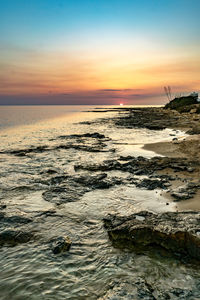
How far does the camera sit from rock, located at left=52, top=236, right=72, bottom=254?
572 cm

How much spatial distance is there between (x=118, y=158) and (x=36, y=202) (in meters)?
8.55

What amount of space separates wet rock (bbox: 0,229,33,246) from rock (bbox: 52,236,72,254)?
1.03 meters

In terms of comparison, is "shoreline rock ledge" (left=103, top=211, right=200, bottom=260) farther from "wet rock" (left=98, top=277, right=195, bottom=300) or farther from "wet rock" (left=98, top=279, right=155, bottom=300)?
"wet rock" (left=98, top=279, right=155, bottom=300)

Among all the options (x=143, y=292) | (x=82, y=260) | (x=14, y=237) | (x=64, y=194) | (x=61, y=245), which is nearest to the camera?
(x=143, y=292)

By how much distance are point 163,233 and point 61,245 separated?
2776mm

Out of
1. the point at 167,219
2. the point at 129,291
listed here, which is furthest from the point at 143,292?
the point at 167,219

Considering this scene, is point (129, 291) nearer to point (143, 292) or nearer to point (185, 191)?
point (143, 292)

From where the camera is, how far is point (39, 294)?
454 cm

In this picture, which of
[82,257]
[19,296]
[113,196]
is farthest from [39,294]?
[113,196]

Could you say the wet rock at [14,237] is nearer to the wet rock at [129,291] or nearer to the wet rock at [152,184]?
the wet rock at [129,291]

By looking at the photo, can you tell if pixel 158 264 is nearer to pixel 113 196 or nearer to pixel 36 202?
pixel 113 196

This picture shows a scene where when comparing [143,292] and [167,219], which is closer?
[143,292]

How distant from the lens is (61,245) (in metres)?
5.80

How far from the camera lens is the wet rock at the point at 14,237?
629 centimetres
